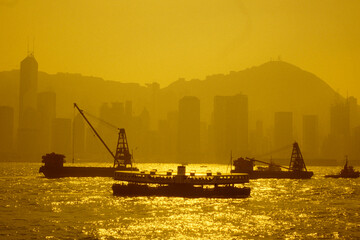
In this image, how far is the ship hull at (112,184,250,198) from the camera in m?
134

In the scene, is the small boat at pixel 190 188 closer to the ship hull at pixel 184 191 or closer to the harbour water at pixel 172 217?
the ship hull at pixel 184 191

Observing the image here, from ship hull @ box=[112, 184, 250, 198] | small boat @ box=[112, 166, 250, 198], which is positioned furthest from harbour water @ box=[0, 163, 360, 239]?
small boat @ box=[112, 166, 250, 198]

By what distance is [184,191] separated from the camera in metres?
135

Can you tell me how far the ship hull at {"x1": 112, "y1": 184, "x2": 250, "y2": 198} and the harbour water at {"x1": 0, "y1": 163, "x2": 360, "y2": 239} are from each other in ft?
7.77

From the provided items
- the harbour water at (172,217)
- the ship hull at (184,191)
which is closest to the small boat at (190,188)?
the ship hull at (184,191)

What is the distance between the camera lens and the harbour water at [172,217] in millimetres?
81500

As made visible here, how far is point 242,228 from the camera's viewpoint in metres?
87.1

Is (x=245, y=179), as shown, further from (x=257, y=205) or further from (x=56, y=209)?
(x=56, y=209)

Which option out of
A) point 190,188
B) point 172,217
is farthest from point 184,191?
point 172,217

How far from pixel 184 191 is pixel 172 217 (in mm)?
37392

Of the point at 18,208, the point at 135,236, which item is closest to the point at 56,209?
the point at 18,208

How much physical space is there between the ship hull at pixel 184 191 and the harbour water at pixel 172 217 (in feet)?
7.77

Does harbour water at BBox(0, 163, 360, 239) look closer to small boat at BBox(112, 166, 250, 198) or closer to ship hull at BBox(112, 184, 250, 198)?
ship hull at BBox(112, 184, 250, 198)

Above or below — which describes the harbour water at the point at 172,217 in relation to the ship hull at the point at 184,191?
below
